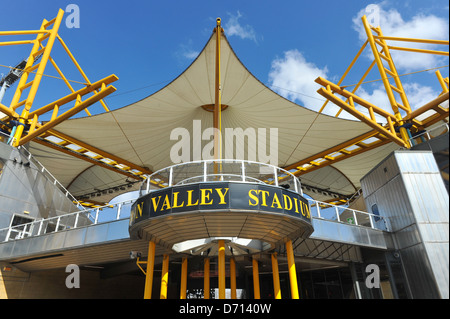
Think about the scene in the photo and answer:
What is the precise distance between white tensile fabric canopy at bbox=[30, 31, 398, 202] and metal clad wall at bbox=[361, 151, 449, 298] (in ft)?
29.4

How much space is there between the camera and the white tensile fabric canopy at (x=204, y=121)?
1995 centimetres

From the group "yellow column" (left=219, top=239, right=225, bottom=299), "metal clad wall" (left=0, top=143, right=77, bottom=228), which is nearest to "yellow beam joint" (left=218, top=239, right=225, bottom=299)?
"yellow column" (left=219, top=239, right=225, bottom=299)

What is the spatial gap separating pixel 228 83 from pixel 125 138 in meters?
9.82

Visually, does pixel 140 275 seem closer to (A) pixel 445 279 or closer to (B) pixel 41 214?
(B) pixel 41 214

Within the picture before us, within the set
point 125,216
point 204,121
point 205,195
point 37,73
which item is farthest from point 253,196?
point 37,73

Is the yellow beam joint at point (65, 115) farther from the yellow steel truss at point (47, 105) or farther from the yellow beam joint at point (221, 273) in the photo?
the yellow beam joint at point (221, 273)

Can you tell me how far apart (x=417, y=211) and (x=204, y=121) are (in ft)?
63.2

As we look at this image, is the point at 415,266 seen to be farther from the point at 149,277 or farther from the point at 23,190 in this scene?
the point at 23,190

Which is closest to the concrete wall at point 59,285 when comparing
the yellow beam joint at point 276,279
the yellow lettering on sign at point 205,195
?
the yellow beam joint at point 276,279

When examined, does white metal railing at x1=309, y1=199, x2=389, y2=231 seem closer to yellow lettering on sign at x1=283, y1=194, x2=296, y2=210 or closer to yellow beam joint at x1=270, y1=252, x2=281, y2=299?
yellow beam joint at x1=270, y1=252, x2=281, y2=299

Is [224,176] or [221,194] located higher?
[224,176]

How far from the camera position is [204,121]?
24938mm
